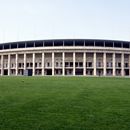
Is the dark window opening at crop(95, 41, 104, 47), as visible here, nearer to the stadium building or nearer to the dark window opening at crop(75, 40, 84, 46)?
the stadium building

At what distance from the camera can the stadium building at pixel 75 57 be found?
9350 cm

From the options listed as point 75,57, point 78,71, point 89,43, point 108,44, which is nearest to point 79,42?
point 89,43

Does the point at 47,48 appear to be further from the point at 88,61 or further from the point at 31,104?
the point at 31,104

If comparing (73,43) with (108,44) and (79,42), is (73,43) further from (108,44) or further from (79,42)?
(108,44)

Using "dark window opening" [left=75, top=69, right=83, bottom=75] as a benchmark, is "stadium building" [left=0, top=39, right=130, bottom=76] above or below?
above

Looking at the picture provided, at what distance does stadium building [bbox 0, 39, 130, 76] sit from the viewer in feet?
307

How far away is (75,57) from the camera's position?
94375 mm

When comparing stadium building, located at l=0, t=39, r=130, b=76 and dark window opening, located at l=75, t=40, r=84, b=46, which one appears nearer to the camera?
stadium building, located at l=0, t=39, r=130, b=76

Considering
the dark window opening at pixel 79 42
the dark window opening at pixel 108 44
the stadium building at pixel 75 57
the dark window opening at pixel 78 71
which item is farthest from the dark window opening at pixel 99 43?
the dark window opening at pixel 78 71

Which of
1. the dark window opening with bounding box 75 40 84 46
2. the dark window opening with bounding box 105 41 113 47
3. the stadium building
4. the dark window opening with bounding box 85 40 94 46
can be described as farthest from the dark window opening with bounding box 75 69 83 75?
the dark window opening with bounding box 105 41 113 47

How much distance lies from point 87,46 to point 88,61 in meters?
5.29

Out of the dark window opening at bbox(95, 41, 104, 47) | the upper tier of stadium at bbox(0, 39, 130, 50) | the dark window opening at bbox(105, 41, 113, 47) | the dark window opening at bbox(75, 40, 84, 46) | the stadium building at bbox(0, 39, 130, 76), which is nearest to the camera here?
the stadium building at bbox(0, 39, 130, 76)

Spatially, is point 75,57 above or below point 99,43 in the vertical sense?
below

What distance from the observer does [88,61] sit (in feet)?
311
